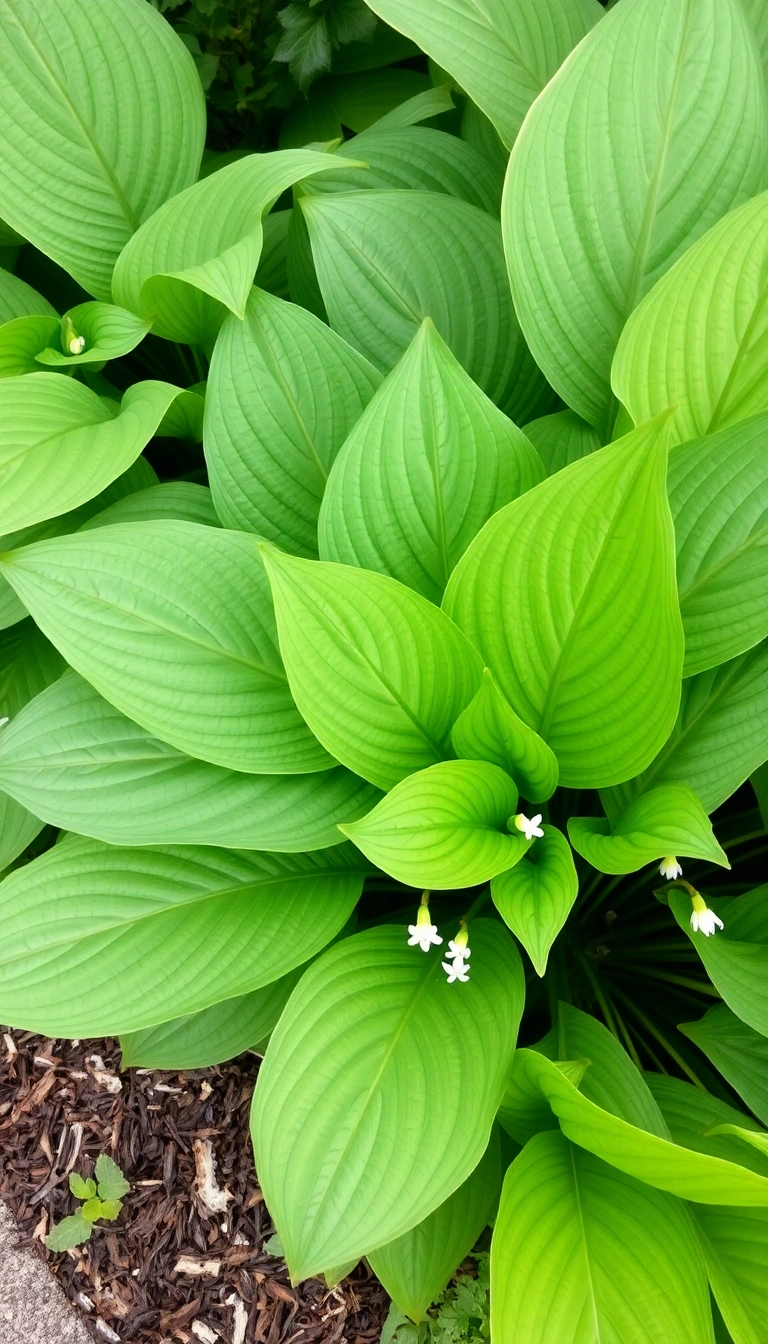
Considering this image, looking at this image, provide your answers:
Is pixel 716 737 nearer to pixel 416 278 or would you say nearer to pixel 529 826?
pixel 529 826

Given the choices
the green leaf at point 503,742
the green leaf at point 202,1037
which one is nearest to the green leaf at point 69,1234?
the green leaf at point 202,1037

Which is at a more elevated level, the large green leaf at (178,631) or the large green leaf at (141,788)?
the large green leaf at (178,631)

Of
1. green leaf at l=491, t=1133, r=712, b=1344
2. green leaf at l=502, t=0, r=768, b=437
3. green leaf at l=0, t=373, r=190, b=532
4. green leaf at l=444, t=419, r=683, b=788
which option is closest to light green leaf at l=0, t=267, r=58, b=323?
green leaf at l=0, t=373, r=190, b=532

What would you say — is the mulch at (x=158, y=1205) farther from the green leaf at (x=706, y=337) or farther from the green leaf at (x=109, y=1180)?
the green leaf at (x=706, y=337)

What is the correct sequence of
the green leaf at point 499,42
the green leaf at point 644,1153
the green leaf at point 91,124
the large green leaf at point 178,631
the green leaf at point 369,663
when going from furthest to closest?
1. the green leaf at point 91,124
2. the green leaf at point 499,42
3. the large green leaf at point 178,631
4. the green leaf at point 369,663
5. the green leaf at point 644,1153

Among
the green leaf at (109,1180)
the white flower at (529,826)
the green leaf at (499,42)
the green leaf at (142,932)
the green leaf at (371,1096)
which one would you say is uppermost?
the green leaf at (499,42)

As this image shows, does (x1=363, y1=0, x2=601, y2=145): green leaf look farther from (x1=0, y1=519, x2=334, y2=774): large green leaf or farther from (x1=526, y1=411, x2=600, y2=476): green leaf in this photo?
(x1=0, y1=519, x2=334, y2=774): large green leaf

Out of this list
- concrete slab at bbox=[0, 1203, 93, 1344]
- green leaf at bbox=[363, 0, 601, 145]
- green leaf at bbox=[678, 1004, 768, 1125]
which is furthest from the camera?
concrete slab at bbox=[0, 1203, 93, 1344]
